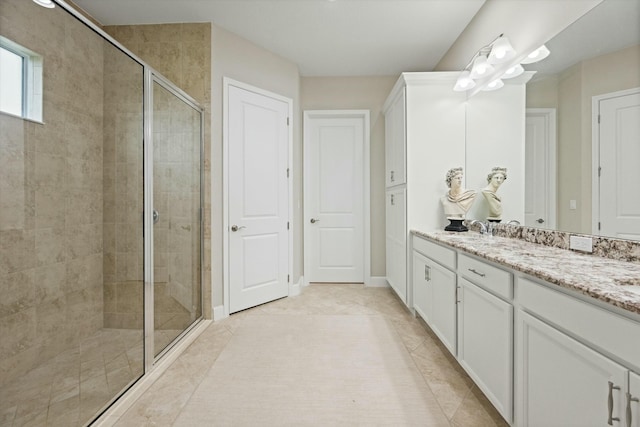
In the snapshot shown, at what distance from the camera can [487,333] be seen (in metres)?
1.47

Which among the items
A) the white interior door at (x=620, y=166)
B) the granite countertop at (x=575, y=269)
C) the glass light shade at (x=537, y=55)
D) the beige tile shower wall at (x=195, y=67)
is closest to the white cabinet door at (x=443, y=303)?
the granite countertop at (x=575, y=269)

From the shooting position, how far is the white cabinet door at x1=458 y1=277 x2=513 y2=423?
51.0 inches

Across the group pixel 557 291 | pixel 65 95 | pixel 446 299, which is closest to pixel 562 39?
pixel 557 291

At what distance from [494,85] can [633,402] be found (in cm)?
224

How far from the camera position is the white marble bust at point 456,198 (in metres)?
2.56

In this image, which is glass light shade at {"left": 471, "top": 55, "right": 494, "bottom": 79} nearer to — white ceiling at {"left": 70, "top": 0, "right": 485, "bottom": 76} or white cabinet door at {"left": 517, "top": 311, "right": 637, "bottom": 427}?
white ceiling at {"left": 70, "top": 0, "right": 485, "bottom": 76}

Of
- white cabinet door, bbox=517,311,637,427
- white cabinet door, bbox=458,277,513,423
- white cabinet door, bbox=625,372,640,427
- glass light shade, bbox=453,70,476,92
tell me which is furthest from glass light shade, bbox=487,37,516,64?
white cabinet door, bbox=625,372,640,427

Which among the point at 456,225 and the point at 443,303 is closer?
the point at 443,303

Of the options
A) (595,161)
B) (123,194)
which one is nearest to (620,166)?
(595,161)

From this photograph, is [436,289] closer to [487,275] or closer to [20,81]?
[487,275]

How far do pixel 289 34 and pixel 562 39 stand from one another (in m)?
2.23

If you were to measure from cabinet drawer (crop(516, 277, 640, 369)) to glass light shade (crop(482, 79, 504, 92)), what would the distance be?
1.75 meters

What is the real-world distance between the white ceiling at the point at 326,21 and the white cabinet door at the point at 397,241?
1.53 metres

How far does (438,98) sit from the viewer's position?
277 cm
